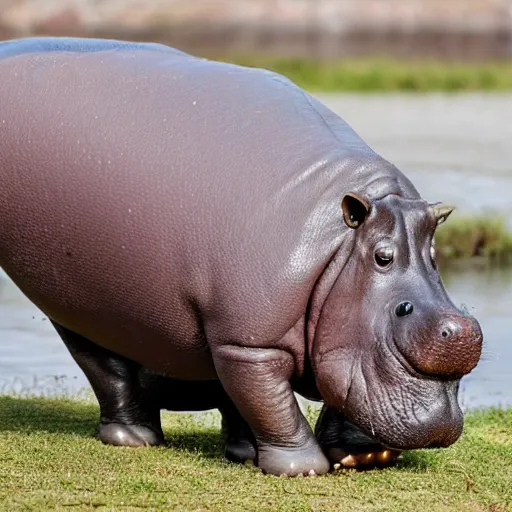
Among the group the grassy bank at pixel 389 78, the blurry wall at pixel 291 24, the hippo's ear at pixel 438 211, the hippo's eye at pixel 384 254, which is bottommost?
the blurry wall at pixel 291 24

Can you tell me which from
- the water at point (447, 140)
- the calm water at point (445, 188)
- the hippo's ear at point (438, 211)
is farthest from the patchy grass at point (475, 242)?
the hippo's ear at point (438, 211)

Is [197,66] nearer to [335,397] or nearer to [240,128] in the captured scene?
[240,128]

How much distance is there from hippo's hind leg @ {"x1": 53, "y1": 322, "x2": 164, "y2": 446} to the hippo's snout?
4.41 feet

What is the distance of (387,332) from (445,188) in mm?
10372

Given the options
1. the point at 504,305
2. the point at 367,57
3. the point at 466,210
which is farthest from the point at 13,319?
the point at 367,57

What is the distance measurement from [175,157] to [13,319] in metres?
4.11

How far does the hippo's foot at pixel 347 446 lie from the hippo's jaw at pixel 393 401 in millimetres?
201

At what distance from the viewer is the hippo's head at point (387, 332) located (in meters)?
5.54

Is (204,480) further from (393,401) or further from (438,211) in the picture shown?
(438,211)

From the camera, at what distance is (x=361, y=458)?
587 centimetres

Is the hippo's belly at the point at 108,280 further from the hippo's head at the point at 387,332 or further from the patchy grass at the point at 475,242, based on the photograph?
the patchy grass at the point at 475,242

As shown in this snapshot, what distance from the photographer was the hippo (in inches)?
220

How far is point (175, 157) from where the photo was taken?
5.81 meters

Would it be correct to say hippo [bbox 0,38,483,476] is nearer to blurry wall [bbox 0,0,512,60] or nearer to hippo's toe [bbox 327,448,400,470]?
hippo's toe [bbox 327,448,400,470]
